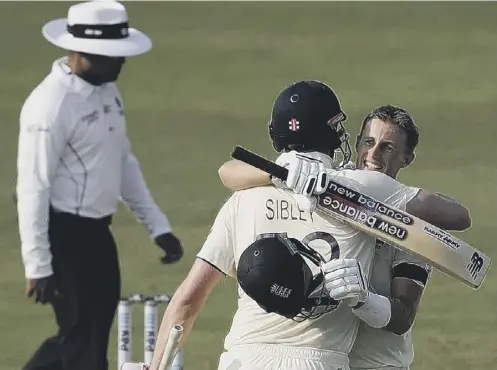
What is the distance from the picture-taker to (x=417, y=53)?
60.8ft

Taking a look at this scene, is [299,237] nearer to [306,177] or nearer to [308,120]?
[306,177]

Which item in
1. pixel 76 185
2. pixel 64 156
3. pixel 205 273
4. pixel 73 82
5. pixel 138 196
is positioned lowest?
pixel 138 196

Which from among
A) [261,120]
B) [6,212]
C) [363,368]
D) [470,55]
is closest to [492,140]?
[261,120]

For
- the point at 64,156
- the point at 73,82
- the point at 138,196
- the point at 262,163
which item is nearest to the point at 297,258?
the point at 262,163

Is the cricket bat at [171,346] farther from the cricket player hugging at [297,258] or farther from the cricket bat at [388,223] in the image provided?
the cricket bat at [388,223]

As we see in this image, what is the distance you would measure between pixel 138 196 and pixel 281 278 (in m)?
3.87

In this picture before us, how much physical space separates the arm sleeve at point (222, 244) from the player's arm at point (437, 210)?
0.52 m

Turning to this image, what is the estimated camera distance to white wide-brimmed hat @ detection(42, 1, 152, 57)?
726cm

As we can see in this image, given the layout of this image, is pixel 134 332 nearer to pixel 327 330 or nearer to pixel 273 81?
pixel 327 330

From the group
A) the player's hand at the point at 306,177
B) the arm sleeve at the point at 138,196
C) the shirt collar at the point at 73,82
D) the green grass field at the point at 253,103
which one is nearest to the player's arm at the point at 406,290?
the player's hand at the point at 306,177

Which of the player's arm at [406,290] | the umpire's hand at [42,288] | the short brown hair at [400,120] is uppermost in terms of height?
the short brown hair at [400,120]

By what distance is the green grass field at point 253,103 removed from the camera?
374 inches

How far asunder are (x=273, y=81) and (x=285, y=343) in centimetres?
1306

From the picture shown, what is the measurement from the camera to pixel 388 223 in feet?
13.1
